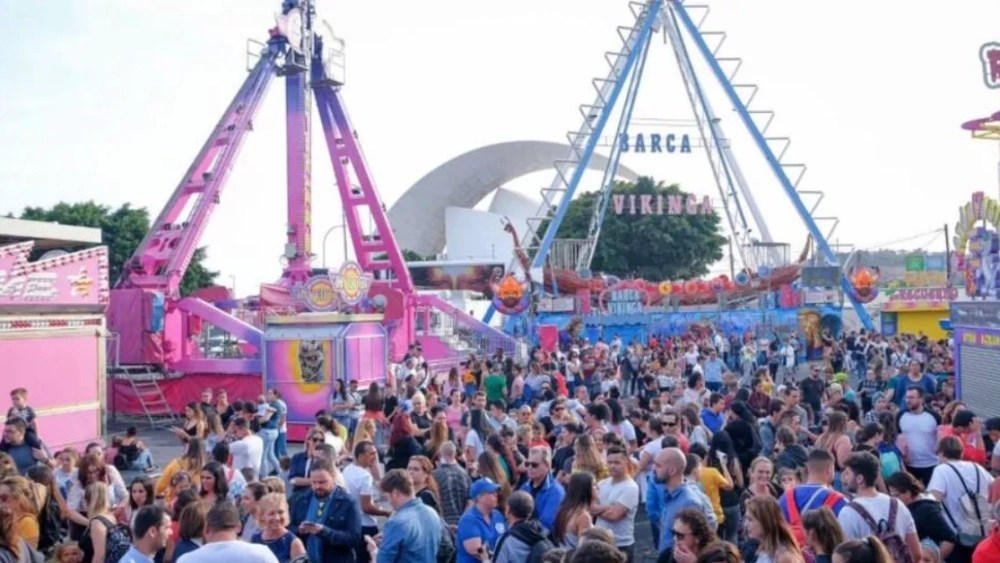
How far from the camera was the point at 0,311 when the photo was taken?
1538 cm

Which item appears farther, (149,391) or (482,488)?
(149,391)

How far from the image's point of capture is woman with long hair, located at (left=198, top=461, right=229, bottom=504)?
22.3ft

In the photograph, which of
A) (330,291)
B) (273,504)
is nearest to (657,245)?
(330,291)

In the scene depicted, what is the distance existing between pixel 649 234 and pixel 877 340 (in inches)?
1465

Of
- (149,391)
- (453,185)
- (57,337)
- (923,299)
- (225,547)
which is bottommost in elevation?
(149,391)

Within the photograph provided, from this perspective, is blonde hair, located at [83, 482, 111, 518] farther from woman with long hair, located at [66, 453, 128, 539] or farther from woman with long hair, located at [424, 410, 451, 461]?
woman with long hair, located at [424, 410, 451, 461]

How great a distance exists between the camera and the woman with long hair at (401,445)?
899cm

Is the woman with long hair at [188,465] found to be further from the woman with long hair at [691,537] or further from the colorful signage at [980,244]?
the colorful signage at [980,244]

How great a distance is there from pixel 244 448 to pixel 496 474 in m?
3.29

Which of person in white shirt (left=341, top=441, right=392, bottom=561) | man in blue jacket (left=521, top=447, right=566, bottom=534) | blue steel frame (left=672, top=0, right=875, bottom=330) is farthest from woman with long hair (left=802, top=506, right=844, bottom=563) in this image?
blue steel frame (left=672, top=0, right=875, bottom=330)

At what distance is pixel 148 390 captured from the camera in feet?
75.5

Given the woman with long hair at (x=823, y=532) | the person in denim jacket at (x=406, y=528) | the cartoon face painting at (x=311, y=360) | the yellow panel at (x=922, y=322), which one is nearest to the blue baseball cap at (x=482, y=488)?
the person in denim jacket at (x=406, y=528)

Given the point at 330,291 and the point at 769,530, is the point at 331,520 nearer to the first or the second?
the point at 769,530

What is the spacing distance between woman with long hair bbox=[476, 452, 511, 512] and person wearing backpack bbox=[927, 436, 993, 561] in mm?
2871
